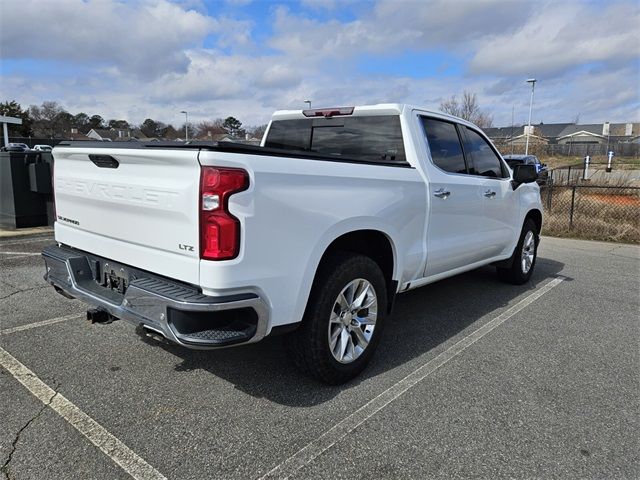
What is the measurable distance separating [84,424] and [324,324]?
149 centimetres

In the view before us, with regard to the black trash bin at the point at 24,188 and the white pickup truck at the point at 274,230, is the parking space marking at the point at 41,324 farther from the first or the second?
the black trash bin at the point at 24,188

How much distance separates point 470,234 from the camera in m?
4.66

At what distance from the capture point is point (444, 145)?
4.41 m

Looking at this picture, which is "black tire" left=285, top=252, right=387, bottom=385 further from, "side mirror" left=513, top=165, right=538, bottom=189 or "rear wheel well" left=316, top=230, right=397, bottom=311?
"side mirror" left=513, top=165, right=538, bottom=189

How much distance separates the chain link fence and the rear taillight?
9756 mm

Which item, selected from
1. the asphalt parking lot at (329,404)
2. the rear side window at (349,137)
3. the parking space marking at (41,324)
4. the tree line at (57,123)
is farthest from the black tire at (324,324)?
the tree line at (57,123)

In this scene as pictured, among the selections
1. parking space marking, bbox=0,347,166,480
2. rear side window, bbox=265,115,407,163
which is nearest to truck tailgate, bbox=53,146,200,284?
parking space marking, bbox=0,347,166,480

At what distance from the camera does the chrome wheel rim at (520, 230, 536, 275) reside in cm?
606

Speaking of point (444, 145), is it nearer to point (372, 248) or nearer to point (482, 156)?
→ point (482, 156)

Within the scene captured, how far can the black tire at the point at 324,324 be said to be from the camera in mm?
3041

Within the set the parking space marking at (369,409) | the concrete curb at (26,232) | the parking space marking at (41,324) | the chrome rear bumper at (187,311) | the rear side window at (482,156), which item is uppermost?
the rear side window at (482,156)

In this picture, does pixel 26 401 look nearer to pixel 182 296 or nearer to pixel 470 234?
pixel 182 296

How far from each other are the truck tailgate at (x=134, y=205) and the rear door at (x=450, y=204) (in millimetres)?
2121

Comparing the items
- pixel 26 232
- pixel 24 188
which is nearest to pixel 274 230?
pixel 26 232
